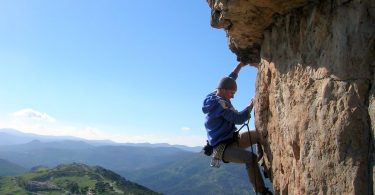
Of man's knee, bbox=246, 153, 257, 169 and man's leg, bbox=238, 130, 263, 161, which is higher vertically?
man's leg, bbox=238, 130, 263, 161

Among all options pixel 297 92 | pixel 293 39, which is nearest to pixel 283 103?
pixel 297 92

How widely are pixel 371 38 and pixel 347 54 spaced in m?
0.46

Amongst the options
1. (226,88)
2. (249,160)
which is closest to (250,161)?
(249,160)

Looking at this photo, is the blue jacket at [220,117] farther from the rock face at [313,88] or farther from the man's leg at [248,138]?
the rock face at [313,88]

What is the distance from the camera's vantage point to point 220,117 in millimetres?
10117

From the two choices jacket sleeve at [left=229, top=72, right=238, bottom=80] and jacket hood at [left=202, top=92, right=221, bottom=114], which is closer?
jacket hood at [left=202, top=92, right=221, bottom=114]

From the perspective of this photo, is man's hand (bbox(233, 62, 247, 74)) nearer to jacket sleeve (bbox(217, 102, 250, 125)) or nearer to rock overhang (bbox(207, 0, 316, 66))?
rock overhang (bbox(207, 0, 316, 66))

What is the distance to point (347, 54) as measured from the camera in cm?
700

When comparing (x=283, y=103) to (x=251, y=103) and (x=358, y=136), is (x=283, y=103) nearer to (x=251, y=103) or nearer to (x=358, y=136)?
(x=251, y=103)

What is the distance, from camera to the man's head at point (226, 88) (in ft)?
33.3

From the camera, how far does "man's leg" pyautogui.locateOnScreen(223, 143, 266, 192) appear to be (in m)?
9.84

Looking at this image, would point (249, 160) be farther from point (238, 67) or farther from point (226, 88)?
point (238, 67)

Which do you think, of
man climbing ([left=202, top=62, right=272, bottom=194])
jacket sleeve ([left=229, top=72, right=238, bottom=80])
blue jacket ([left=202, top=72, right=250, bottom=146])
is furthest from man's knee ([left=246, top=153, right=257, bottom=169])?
jacket sleeve ([left=229, top=72, right=238, bottom=80])

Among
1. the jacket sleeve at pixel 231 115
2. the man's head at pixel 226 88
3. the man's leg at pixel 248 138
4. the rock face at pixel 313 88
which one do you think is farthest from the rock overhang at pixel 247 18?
the man's leg at pixel 248 138
